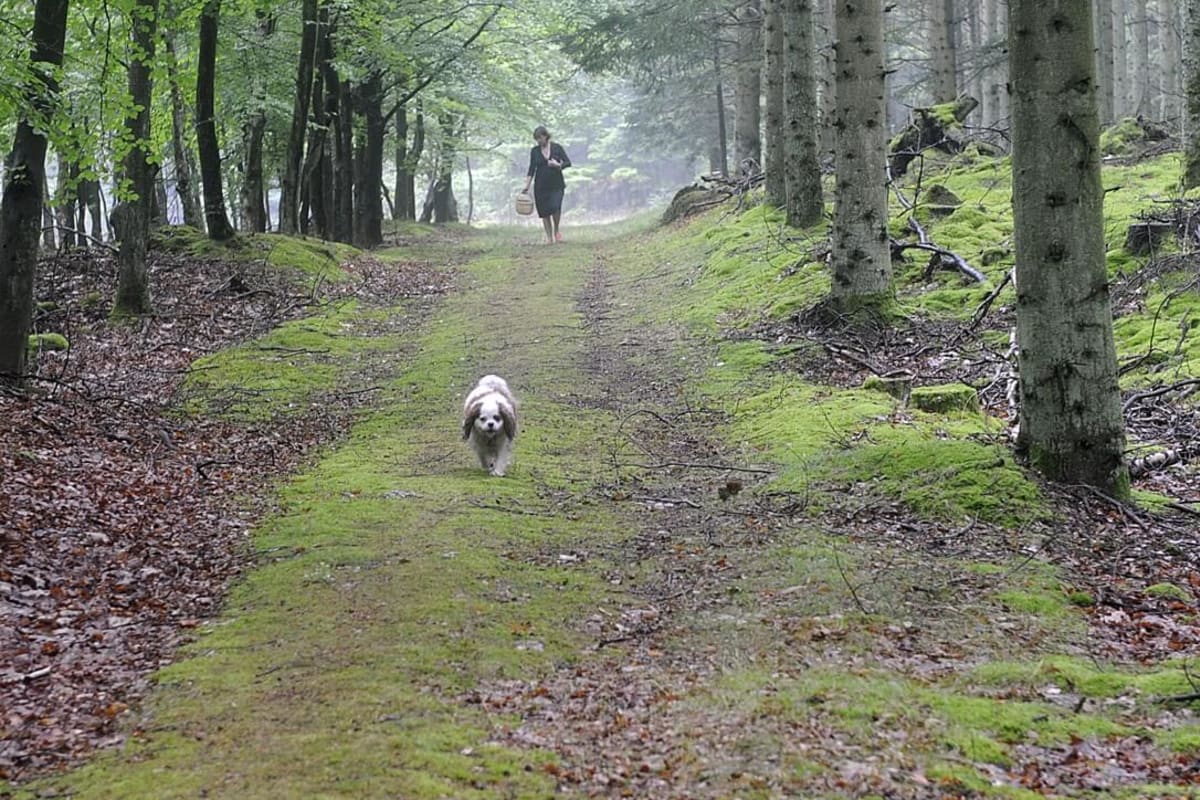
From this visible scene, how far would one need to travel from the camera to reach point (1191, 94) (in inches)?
539

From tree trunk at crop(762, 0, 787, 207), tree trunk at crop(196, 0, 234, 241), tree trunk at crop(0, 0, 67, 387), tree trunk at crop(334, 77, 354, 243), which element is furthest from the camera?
tree trunk at crop(334, 77, 354, 243)

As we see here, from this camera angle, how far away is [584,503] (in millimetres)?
8312

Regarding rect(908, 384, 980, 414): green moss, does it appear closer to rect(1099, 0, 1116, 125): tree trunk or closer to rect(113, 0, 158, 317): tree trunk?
rect(113, 0, 158, 317): tree trunk

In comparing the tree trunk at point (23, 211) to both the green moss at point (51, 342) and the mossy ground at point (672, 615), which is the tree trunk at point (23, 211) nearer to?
the green moss at point (51, 342)

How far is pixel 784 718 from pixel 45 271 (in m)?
18.4

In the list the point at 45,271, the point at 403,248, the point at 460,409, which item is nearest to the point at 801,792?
the point at 460,409

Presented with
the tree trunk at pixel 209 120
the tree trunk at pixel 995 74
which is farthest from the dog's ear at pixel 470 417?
the tree trunk at pixel 995 74

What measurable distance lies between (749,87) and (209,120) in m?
14.4

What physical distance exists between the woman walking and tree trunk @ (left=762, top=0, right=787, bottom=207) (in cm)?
619

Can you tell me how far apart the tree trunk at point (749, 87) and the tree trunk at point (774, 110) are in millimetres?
5273

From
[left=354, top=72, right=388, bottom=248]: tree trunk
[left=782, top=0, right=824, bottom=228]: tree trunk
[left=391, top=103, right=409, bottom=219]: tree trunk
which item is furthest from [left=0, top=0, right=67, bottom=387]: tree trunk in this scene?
[left=391, top=103, right=409, bottom=219]: tree trunk

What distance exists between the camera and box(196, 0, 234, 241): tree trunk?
17.9m

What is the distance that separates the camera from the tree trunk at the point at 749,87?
27.1 meters

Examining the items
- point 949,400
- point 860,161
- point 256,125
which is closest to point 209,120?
point 256,125
